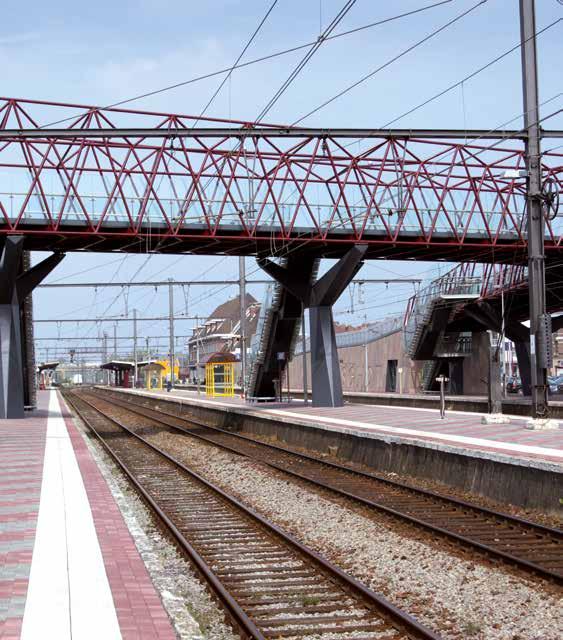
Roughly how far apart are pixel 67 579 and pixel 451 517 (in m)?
6.53

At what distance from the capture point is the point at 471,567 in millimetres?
9914

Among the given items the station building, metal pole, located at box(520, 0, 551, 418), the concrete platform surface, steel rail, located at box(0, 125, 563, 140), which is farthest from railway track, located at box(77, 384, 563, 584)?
the station building

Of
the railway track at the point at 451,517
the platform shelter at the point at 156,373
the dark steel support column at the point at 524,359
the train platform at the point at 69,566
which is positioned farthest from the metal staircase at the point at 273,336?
the platform shelter at the point at 156,373


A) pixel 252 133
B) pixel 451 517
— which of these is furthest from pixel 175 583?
pixel 252 133

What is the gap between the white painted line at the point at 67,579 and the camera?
695cm

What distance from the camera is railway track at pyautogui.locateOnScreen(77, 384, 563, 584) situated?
1041 cm

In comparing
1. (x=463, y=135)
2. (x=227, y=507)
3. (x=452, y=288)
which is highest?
(x=463, y=135)

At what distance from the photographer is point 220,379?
59.6 metres

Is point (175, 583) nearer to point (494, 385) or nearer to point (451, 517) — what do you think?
point (451, 517)

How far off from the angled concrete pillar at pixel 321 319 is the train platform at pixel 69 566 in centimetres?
1912

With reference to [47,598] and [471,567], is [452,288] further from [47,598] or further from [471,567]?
[47,598]

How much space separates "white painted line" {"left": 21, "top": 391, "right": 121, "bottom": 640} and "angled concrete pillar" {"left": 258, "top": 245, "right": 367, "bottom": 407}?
21.4 m

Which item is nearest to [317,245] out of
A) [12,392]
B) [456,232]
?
[456,232]

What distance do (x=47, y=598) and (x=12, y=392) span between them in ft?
95.6
